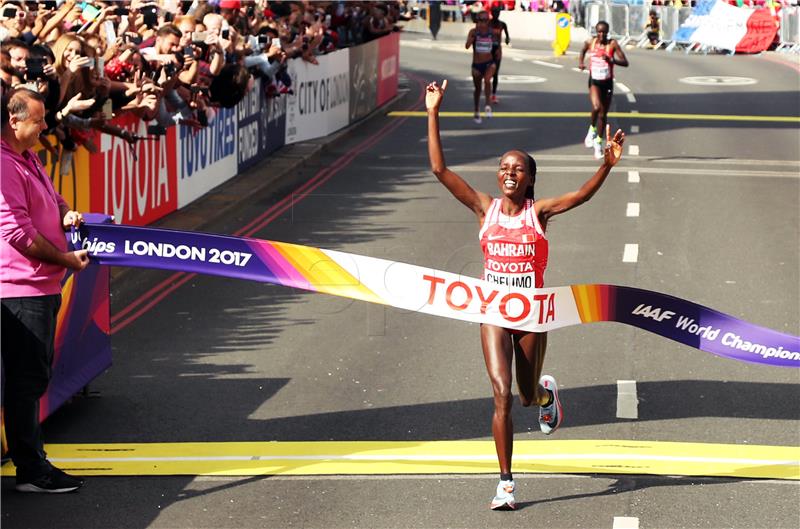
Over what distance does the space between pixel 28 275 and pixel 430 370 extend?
4.33 meters

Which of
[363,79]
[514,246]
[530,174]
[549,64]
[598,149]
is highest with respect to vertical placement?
[530,174]

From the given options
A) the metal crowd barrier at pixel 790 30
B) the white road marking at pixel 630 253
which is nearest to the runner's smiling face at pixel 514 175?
the white road marking at pixel 630 253

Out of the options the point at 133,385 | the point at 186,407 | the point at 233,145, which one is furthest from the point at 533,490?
the point at 233,145

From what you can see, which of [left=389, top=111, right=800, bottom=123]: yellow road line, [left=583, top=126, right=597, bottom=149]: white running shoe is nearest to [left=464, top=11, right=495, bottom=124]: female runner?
[left=389, top=111, right=800, bottom=123]: yellow road line

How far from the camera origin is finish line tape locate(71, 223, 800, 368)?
883cm

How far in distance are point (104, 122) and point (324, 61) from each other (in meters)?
14.2

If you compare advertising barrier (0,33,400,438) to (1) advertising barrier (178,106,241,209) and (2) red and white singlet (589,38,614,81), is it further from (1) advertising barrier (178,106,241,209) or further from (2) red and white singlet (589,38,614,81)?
(2) red and white singlet (589,38,614,81)

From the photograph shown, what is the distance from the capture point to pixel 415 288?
9055 millimetres

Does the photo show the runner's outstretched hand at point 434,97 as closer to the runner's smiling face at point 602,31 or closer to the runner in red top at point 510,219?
the runner in red top at point 510,219

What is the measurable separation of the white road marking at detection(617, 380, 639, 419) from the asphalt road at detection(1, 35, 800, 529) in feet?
0.21

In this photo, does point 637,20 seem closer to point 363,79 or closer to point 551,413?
point 363,79

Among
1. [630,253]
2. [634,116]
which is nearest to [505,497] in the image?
[630,253]

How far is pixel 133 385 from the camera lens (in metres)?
11.2

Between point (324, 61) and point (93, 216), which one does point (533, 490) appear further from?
point (324, 61)
